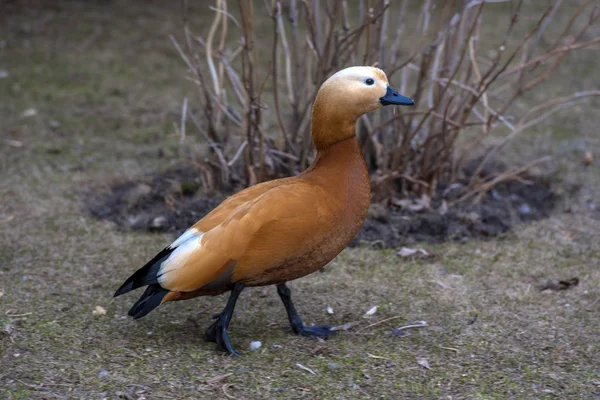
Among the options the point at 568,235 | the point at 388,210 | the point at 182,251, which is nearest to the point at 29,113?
the point at 388,210

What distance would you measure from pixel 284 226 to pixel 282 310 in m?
0.63

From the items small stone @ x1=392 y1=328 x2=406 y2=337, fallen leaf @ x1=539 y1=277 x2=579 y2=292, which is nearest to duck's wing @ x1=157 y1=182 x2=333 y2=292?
small stone @ x1=392 y1=328 x2=406 y2=337

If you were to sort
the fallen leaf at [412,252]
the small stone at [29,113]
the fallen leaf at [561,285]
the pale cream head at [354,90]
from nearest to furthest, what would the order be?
the pale cream head at [354,90] < the fallen leaf at [561,285] < the fallen leaf at [412,252] < the small stone at [29,113]

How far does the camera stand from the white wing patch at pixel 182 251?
2.81 m

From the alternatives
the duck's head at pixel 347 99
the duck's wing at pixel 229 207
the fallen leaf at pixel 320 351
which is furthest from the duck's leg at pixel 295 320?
the duck's head at pixel 347 99

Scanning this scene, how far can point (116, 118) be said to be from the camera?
557 centimetres

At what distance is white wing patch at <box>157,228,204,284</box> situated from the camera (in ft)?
9.21

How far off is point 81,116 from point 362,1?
2.52 metres

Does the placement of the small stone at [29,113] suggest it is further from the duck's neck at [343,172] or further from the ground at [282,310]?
the duck's neck at [343,172]

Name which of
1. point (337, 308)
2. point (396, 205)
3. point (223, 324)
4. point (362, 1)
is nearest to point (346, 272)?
point (337, 308)

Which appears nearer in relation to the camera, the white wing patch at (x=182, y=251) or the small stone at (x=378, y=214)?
the white wing patch at (x=182, y=251)

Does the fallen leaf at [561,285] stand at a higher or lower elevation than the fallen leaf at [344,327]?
lower

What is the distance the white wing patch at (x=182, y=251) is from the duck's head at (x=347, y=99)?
0.59 meters

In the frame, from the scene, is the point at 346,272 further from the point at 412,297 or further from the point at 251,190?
the point at 251,190
